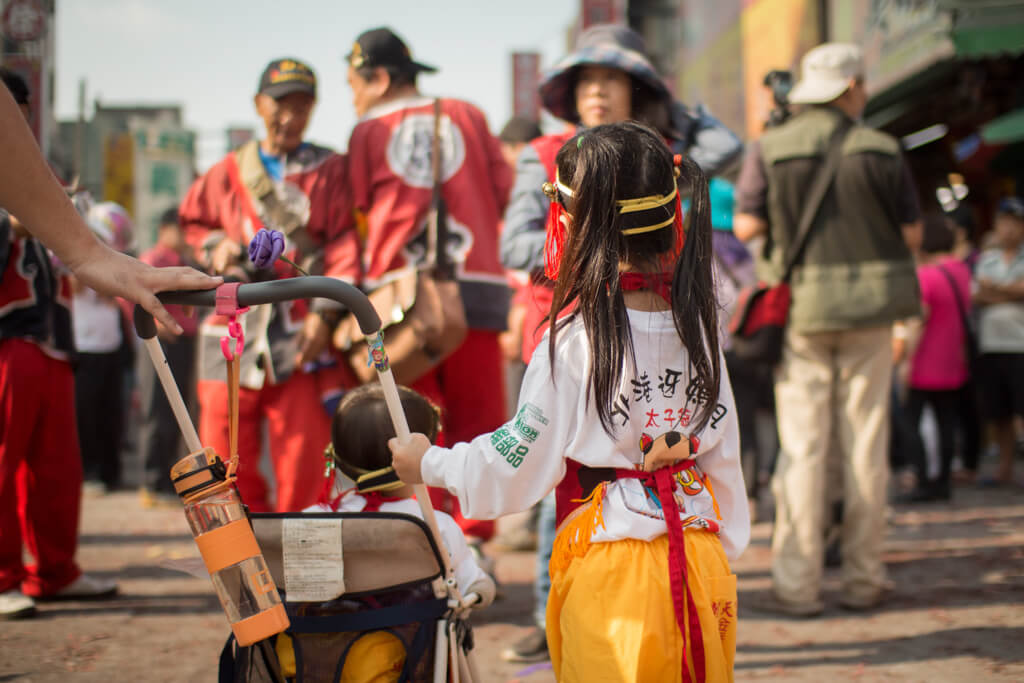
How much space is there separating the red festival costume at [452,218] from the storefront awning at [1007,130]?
21.9 feet

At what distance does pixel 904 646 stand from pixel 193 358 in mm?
6034

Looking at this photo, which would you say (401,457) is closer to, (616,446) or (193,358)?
(616,446)

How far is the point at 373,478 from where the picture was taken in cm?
243

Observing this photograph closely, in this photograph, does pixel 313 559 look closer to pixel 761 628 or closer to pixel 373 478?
pixel 373 478

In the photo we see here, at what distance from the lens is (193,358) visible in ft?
25.6

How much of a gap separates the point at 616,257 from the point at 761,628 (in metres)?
2.33

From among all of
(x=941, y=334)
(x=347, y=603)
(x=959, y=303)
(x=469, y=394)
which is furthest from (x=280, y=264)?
(x=959, y=303)

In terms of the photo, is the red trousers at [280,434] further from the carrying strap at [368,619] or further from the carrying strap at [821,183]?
the carrying strap at [821,183]

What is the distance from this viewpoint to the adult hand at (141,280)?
6.54ft

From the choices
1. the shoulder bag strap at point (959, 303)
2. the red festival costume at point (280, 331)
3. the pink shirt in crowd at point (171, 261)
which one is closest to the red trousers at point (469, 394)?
the red festival costume at point (280, 331)

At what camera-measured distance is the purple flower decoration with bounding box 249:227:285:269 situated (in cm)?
211

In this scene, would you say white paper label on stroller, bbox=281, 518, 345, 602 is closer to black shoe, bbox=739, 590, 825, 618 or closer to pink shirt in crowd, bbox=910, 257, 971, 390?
black shoe, bbox=739, 590, 825, 618

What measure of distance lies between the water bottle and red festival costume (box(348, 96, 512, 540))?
187cm

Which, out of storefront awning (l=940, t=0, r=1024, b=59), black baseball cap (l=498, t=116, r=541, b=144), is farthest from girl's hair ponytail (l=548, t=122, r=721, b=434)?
storefront awning (l=940, t=0, r=1024, b=59)
